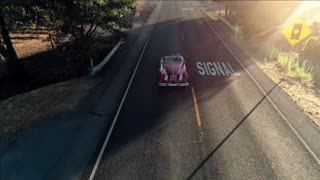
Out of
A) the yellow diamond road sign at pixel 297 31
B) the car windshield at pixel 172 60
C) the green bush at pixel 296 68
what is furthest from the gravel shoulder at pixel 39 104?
the green bush at pixel 296 68

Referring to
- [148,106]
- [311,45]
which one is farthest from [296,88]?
[148,106]

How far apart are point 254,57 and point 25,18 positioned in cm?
1705

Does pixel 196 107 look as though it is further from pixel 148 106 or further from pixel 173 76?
pixel 173 76

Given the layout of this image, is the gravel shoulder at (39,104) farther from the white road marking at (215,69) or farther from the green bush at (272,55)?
the green bush at (272,55)

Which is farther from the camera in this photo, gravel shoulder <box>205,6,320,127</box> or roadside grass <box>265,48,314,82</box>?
roadside grass <box>265,48,314,82</box>

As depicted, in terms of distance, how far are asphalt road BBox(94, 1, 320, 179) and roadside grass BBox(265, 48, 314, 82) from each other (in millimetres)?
3372

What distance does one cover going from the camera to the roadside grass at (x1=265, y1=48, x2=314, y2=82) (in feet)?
67.8

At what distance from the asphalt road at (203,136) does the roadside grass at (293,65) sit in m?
3.37

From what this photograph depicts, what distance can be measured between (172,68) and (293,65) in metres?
9.48

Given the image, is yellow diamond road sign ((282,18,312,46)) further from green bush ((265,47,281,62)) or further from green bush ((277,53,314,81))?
green bush ((265,47,281,62))

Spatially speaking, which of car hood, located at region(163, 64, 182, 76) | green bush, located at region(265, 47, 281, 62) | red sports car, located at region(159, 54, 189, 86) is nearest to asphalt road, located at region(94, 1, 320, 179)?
red sports car, located at region(159, 54, 189, 86)

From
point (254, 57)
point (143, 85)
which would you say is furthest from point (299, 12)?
point (143, 85)

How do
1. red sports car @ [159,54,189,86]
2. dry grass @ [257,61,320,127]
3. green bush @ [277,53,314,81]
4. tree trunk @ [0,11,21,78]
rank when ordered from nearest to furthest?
1. dry grass @ [257,61,320,127]
2. red sports car @ [159,54,189,86]
3. tree trunk @ [0,11,21,78]
4. green bush @ [277,53,314,81]

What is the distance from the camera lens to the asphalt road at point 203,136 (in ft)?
35.4
